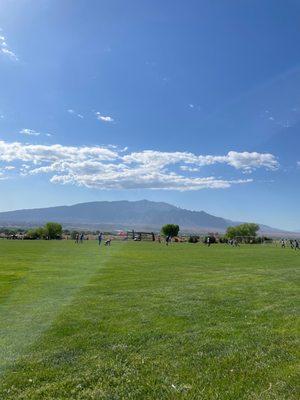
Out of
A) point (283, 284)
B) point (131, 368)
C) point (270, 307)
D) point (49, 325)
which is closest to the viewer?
point (131, 368)

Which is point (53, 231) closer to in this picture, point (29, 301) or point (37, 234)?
point (37, 234)

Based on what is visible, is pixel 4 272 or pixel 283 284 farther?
pixel 4 272

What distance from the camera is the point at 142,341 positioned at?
1015cm

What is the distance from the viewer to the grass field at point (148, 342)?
754 centimetres

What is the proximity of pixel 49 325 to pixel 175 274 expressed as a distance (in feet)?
43.0

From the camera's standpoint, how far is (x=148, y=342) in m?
10.1

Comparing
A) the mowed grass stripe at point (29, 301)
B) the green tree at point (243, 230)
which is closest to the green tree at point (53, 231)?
the green tree at point (243, 230)

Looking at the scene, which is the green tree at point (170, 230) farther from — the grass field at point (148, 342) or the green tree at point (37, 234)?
the grass field at point (148, 342)

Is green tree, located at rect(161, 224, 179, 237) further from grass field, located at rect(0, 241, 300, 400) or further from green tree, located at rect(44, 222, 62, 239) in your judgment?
grass field, located at rect(0, 241, 300, 400)

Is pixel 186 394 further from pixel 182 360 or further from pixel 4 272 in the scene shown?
pixel 4 272

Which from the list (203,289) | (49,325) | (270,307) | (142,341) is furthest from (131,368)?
(203,289)

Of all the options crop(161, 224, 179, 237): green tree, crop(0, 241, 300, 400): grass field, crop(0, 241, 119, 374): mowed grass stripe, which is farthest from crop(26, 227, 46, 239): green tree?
crop(0, 241, 300, 400): grass field

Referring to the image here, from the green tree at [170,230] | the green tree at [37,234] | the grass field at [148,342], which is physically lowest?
the grass field at [148,342]

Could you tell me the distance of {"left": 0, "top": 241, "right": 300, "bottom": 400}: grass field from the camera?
7539mm
